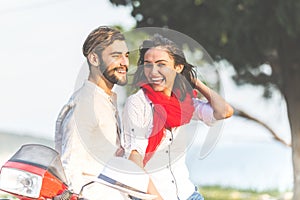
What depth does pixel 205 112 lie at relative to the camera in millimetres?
3178

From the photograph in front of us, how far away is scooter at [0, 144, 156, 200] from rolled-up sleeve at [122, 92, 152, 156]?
0.34 ft

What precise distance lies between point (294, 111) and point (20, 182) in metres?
11.2

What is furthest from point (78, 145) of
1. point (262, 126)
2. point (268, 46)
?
point (262, 126)

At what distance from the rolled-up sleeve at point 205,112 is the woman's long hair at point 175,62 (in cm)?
9

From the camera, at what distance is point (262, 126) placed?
1703 centimetres

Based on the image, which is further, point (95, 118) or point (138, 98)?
point (138, 98)

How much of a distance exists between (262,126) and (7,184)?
1451 cm

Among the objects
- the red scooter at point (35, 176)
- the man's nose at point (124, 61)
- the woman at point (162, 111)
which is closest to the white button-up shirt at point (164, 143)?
the woman at point (162, 111)

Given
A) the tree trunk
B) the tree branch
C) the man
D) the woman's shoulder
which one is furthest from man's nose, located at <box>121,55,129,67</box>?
the tree branch

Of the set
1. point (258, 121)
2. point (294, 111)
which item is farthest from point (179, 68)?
point (258, 121)

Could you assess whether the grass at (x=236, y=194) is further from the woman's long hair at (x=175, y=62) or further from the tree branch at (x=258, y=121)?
the woman's long hair at (x=175, y=62)

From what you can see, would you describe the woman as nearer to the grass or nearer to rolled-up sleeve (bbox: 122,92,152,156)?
rolled-up sleeve (bbox: 122,92,152,156)

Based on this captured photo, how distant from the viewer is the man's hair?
301 centimetres

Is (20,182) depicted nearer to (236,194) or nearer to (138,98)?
(138,98)
